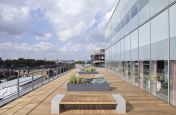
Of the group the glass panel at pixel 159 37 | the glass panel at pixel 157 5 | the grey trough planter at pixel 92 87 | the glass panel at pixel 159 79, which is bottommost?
the grey trough planter at pixel 92 87

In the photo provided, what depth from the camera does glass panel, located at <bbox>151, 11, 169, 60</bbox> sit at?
11227mm

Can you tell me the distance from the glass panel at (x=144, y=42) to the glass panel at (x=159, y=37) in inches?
32.2

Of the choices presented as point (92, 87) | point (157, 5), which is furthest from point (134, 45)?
point (157, 5)

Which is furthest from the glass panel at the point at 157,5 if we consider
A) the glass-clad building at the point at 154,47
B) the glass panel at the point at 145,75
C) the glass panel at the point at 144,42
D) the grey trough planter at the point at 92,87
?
the grey trough planter at the point at 92,87

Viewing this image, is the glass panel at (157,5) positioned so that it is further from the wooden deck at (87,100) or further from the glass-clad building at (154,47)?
the wooden deck at (87,100)

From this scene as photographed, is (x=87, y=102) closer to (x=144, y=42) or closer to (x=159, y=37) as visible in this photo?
(x=159, y=37)

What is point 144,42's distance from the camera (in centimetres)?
1502

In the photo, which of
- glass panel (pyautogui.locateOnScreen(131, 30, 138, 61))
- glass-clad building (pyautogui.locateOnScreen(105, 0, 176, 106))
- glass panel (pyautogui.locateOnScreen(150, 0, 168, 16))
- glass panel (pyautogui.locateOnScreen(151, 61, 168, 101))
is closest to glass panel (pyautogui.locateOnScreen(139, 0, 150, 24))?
glass-clad building (pyautogui.locateOnScreen(105, 0, 176, 106))

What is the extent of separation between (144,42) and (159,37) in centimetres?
294

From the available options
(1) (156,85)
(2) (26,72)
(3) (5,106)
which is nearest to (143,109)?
(1) (156,85)

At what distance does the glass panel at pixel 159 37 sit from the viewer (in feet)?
36.8

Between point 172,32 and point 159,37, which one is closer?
point 172,32

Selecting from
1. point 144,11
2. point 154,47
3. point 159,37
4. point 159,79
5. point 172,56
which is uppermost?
point 144,11

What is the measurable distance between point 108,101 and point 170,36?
11.1 feet
